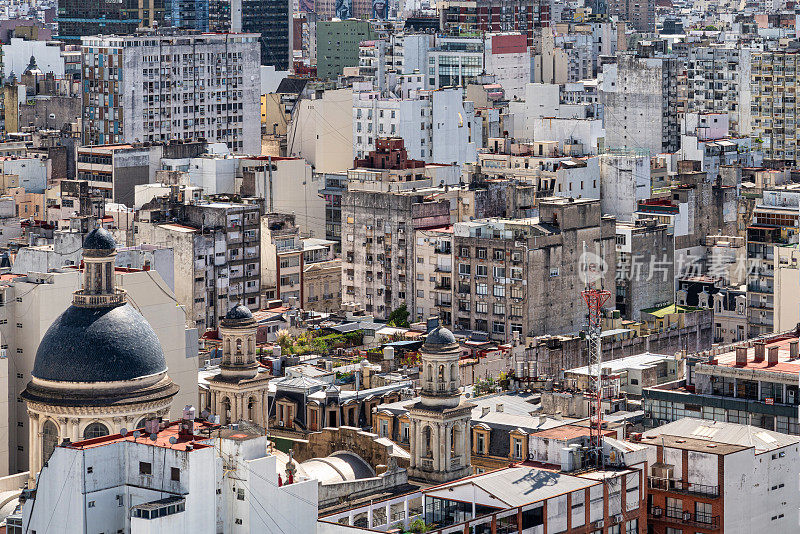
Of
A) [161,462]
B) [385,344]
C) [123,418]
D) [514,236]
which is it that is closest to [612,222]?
[514,236]

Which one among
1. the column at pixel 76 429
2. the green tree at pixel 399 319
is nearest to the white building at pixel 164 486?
the column at pixel 76 429

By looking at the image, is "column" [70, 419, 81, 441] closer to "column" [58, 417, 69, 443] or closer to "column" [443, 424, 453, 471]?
"column" [58, 417, 69, 443]

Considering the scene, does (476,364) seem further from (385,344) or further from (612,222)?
(612,222)

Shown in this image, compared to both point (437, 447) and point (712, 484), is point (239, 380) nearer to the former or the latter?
point (437, 447)

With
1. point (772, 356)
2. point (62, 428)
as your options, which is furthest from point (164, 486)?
point (772, 356)

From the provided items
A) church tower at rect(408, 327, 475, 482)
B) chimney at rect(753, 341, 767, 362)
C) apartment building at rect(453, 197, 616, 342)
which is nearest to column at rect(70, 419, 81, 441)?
church tower at rect(408, 327, 475, 482)
